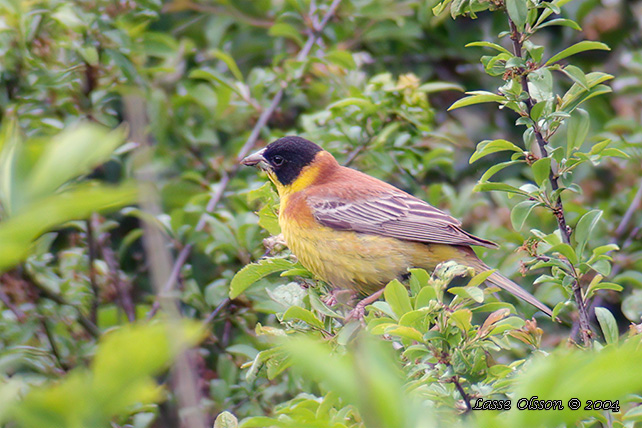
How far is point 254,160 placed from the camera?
4355 mm

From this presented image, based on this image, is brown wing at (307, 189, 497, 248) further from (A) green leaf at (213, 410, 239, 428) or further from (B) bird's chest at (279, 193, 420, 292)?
(A) green leaf at (213, 410, 239, 428)

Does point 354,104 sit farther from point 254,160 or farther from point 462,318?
point 462,318

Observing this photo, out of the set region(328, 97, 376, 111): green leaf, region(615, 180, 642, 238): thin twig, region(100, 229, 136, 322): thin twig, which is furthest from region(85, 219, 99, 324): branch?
region(615, 180, 642, 238): thin twig

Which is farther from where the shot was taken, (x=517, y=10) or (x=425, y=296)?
(x=517, y=10)

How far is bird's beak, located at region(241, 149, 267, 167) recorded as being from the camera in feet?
14.2

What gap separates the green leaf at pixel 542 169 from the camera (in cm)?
249

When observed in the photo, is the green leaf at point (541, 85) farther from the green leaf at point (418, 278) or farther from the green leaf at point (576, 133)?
the green leaf at point (418, 278)

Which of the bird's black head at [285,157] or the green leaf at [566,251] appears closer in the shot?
the green leaf at [566,251]

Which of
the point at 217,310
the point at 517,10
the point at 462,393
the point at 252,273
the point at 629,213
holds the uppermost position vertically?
the point at 517,10

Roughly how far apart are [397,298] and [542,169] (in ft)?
2.42

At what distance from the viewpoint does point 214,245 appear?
12.9ft

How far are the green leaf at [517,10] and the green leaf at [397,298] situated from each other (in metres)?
1.05

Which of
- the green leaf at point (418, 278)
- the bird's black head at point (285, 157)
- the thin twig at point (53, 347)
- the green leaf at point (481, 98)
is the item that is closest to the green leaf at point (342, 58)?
the bird's black head at point (285, 157)

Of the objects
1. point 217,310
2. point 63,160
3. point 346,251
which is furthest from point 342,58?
point 63,160
